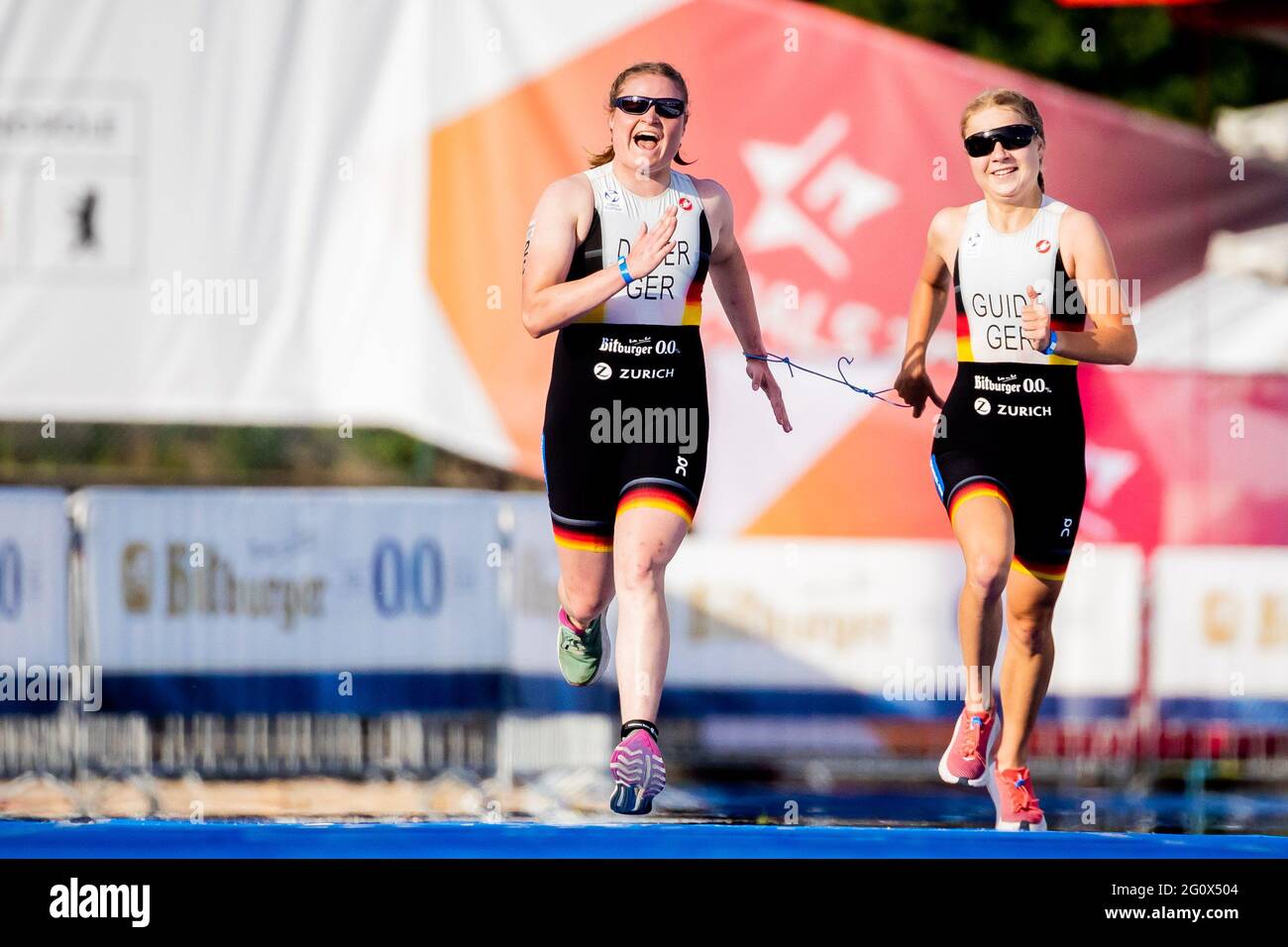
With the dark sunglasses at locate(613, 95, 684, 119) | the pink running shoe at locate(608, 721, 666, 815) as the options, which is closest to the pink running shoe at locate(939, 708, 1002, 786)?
the pink running shoe at locate(608, 721, 666, 815)

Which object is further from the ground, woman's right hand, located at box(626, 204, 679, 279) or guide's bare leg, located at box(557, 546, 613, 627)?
woman's right hand, located at box(626, 204, 679, 279)

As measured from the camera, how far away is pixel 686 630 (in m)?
7.76

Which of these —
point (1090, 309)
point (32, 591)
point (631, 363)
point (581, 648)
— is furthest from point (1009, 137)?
point (32, 591)

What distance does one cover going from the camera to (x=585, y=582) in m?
5.45

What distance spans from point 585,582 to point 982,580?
127cm

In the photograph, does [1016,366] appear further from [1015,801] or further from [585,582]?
[585,582]

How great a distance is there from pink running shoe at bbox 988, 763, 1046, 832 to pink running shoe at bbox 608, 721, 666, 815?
123 cm

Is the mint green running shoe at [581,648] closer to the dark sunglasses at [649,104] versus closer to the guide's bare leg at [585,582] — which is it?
the guide's bare leg at [585,582]

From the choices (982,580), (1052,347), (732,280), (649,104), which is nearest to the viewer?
(649,104)

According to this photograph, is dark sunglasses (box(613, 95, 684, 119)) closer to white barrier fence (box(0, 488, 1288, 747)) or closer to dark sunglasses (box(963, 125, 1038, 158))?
dark sunglasses (box(963, 125, 1038, 158))

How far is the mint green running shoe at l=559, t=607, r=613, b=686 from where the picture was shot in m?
5.62
